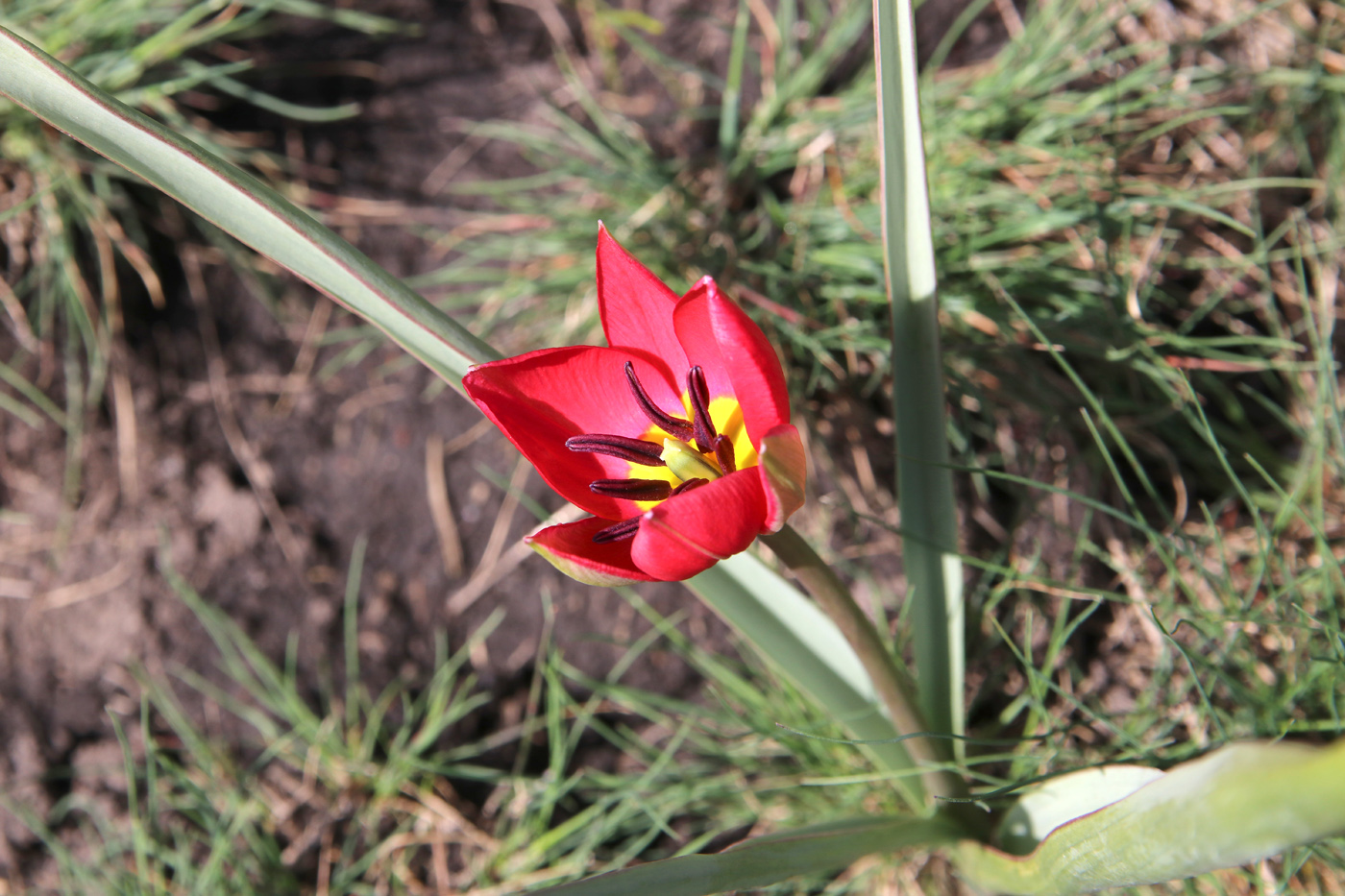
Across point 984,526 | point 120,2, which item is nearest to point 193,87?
point 120,2

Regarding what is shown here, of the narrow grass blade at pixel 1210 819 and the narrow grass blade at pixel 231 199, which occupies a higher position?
the narrow grass blade at pixel 231 199

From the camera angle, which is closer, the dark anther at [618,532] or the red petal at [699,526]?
the red petal at [699,526]

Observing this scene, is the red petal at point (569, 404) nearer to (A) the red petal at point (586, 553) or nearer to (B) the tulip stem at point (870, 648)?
(A) the red petal at point (586, 553)

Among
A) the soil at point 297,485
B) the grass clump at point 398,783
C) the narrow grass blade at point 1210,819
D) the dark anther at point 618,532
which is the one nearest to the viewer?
the narrow grass blade at point 1210,819

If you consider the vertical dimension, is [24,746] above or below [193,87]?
below

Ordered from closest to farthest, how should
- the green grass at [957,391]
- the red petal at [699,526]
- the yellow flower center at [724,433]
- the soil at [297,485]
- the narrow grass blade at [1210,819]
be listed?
1. the narrow grass blade at [1210,819]
2. the red petal at [699,526]
3. the yellow flower center at [724,433]
4. the green grass at [957,391]
5. the soil at [297,485]

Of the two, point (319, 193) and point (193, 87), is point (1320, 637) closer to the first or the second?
point (319, 193)

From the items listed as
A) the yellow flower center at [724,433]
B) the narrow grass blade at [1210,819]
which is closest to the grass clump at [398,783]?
the yellow flower center at [724,433]
